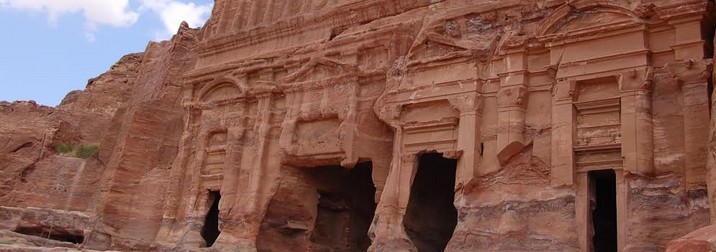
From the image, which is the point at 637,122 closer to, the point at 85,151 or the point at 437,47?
the point at 437,47

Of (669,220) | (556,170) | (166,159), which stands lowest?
(669,220)

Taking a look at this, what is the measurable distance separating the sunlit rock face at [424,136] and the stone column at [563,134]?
2 cm

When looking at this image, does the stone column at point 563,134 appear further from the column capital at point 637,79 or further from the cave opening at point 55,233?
the cave opening at point 55,233

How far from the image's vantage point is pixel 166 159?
21.1m

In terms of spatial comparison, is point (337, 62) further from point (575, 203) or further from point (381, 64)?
point (575, 203)

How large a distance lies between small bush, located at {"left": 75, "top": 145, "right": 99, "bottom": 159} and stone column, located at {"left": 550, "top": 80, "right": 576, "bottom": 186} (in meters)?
20.4

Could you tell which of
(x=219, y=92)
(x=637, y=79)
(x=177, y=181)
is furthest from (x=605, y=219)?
(x=177, y=181)

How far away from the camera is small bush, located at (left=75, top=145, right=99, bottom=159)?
27156mm

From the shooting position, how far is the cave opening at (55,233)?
60.2ft

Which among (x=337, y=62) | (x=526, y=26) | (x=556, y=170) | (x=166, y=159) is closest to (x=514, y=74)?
(x=526, y=26)

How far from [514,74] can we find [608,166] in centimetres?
226

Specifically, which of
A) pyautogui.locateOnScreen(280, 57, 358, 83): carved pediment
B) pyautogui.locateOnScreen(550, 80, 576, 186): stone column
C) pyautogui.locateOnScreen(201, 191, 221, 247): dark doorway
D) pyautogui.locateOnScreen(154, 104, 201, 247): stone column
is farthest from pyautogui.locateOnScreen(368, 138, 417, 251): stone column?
pyautogui.locateOnScreen(154, 104, 201, 247): stone column

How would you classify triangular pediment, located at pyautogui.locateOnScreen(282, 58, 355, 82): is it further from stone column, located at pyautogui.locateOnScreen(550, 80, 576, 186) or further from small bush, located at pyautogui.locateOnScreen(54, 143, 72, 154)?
small bush, located at pyautogui.locateOnScreen(54, 143, 72, 154)

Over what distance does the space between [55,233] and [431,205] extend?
10537 millimetres
